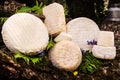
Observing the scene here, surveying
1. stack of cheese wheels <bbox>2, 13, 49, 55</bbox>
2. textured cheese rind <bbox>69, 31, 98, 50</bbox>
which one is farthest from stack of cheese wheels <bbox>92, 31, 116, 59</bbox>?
stack of cheese wheels <bbox>2, 13, 49, 55</bbox>

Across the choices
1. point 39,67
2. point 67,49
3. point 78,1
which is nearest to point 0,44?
point 39,67

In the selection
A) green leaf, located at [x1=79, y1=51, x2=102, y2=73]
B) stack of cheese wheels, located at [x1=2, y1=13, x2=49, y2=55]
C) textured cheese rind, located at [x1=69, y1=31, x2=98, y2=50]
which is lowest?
green leaf, located at [x1=79, y1=51, x2=102, y2=73]

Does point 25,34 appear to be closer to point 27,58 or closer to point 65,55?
point 27,58

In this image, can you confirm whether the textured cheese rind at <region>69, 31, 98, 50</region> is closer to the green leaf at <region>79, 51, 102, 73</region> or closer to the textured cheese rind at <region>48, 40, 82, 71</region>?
the green leaf at <region>79, 51, 102, 73</region>

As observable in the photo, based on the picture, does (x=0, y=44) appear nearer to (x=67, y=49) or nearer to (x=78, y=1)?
(x=67, y=49)

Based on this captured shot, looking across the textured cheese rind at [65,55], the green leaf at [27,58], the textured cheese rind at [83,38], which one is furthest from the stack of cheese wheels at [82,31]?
the green leaf at [27,58]

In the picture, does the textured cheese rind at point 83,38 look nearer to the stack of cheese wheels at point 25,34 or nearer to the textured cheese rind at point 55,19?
the textured cheese rind at point 55,19
